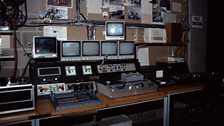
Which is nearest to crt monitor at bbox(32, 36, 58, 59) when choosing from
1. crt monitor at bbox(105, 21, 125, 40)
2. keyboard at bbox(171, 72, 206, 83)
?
crt monitor at bbox(105, 21, 125, 40)

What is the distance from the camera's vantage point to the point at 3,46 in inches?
75.3

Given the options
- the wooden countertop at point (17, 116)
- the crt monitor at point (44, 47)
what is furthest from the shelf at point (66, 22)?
the wooden countertop at point (17, 116)

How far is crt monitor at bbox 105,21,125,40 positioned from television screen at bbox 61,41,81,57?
15.2 inches

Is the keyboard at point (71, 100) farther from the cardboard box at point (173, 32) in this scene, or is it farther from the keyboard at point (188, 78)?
the cardboard box at point (173, 32)

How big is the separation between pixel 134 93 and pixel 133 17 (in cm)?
117

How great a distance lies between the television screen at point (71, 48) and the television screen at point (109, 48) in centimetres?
26

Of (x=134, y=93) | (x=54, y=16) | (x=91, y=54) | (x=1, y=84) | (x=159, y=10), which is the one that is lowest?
(x=134, y=93)

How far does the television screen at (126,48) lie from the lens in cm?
216

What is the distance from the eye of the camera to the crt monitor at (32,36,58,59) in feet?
5.71

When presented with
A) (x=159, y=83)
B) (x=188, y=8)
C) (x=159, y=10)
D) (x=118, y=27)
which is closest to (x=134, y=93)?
(x=159, y=83)

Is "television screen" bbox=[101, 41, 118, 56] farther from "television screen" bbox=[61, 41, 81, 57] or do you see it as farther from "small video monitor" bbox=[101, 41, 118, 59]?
"television screen" bbox=[61, 41, 81, 57]

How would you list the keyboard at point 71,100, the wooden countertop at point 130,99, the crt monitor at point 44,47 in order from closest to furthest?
the keyboard at point 71,100
the wooden countertop at point 130,99
the crt monitor at point 44,47

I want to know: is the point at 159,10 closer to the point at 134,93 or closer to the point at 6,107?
the point at 134,93

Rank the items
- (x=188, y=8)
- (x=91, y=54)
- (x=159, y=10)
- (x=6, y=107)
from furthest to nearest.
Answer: (x=188, y=8)
(x=159, y=10)
(x=91, y=54)
(x=6, y=107)
